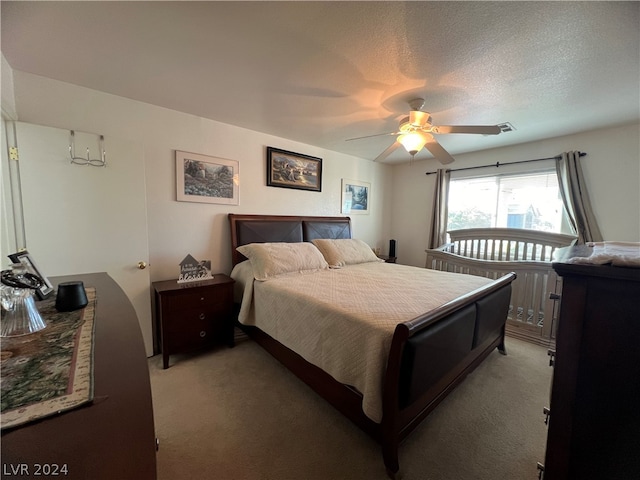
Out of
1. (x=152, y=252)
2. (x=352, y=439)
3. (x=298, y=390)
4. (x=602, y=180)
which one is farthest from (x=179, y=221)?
(x=602, y=180)

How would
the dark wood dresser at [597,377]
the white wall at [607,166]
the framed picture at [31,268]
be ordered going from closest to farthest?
the dark wood dresser at [597,377] < the framed picture at [31,268] < the white wall at [607,166]

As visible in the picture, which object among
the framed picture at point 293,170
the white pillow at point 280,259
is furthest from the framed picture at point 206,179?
the white pillow at point 280,259

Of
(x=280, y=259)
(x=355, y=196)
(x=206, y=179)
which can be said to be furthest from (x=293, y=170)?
(x=280, y=259)

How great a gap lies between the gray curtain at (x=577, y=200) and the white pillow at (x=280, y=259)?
306 centimetres

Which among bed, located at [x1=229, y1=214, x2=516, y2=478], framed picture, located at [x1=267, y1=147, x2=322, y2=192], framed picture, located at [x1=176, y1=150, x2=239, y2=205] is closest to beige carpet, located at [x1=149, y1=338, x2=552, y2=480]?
bed, located at [x1=229, y1=214, x2=516, y2=478]

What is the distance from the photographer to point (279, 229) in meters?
3.25

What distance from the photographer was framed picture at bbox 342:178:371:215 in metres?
4.21

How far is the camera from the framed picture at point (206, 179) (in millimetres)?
2621

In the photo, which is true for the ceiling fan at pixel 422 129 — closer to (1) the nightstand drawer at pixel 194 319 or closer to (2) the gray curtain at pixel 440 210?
(2) the gray curtain at pixel 440 210

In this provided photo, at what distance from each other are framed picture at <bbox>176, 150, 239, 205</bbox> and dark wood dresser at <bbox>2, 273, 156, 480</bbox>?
2.28 meters

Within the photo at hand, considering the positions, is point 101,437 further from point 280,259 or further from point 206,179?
point 206,179

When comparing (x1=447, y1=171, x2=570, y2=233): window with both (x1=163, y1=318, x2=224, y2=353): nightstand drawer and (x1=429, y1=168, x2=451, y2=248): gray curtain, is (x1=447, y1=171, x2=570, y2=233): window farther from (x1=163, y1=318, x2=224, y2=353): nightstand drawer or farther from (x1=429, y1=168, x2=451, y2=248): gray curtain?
(x1=163, y1=318, x2=224, y2=353): nightstand drawer

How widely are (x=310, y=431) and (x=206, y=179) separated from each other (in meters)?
2.56

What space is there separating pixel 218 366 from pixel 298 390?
83cm
